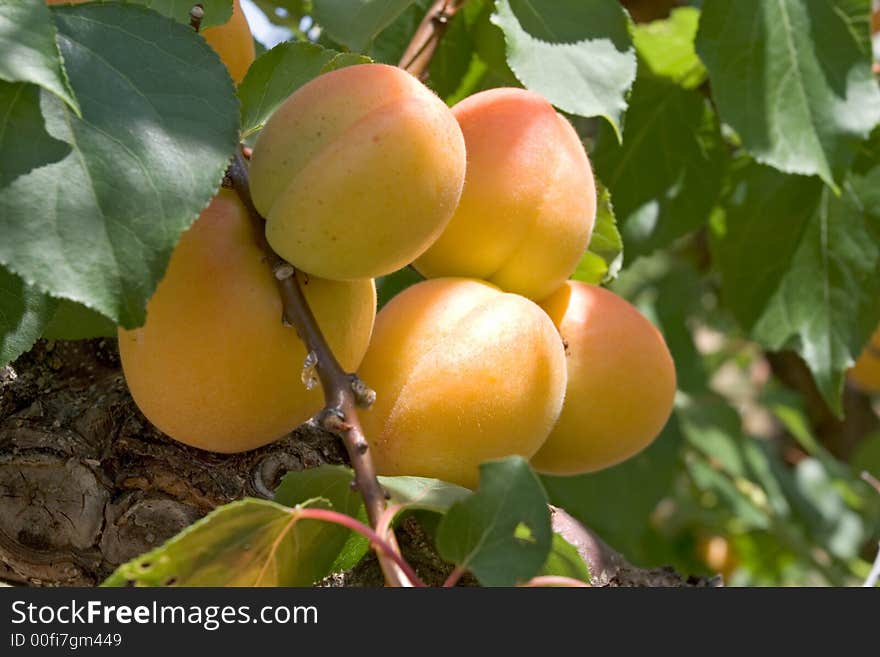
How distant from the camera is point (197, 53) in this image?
1.91 feet

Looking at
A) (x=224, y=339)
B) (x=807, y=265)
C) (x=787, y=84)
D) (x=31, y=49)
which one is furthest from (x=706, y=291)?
(x=31, y=49)

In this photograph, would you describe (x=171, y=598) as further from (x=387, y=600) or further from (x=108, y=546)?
(x=108, y=546)

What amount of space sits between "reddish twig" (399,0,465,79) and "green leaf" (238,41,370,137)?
0.79ft

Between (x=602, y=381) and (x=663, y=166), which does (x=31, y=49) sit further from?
(x=663, y=166)

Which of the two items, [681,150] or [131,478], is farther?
[681,150]

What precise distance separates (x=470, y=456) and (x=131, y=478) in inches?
9.1

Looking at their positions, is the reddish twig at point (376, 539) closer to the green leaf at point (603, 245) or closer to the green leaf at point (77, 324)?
the green leaf at point (77, 324)

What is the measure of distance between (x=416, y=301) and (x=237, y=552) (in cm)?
23

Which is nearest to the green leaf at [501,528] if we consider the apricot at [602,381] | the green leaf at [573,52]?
the apricot at [602,381]

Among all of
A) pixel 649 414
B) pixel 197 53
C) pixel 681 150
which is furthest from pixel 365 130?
pixel 681 150

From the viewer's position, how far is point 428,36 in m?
0.92

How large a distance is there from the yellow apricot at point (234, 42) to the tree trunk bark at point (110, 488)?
0.26 metres

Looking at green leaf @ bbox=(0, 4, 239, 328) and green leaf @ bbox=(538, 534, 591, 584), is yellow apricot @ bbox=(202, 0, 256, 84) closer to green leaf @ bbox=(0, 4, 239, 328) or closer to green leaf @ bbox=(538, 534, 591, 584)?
green leaf @ bbox=(0, 4, 239, 328)

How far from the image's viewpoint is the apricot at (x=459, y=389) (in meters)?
0.64
